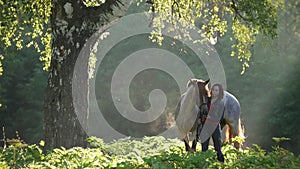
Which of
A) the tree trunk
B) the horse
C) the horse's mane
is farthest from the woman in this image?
the tree trunk

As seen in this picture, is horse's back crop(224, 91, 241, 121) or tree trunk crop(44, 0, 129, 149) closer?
tree trunk crop(44, 0, 129, 149)

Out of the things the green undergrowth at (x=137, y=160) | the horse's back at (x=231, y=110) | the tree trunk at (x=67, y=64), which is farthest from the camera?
the horse's back at (x=231, y=110)

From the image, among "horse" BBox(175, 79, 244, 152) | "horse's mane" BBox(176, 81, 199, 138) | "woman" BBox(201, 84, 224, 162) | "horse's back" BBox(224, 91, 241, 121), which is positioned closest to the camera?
"woman" BBox(201, 84, 224, 162)

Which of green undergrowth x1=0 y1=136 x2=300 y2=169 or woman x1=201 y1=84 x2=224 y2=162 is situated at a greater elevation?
woman x1=201 y1=84 x2=224 y2=162

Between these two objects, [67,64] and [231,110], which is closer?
[67,64]

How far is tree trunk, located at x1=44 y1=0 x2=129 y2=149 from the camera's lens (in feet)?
35.0

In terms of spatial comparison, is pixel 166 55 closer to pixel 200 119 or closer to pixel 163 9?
pixel 163 9

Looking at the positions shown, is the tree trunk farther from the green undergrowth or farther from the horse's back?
the horse's back

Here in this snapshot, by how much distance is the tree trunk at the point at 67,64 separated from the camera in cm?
1066

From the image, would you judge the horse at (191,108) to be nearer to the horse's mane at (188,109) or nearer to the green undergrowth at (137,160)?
the horse's mane at (188,109)

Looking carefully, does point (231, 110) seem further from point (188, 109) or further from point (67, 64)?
point (67, 64)

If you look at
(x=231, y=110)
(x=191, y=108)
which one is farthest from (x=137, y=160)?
(x=231, y=110)

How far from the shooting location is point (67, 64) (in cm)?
1080

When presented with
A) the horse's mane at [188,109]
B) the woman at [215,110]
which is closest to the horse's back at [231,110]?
the horse's mane at [188,109]
